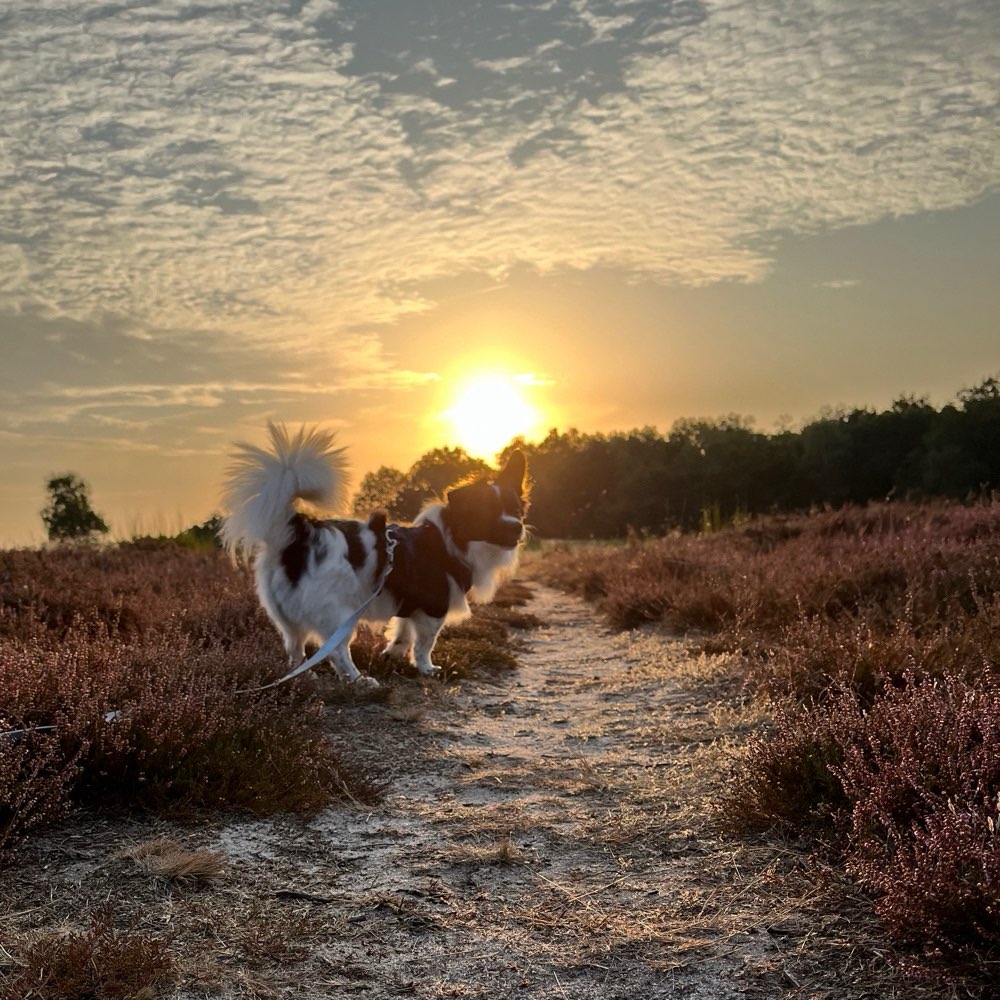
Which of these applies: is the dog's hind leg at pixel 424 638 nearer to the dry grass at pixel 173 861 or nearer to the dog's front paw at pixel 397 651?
the dog's front paw at pixel 397 651

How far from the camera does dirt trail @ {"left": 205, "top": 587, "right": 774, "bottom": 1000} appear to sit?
275 cm

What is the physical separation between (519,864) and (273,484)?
3.17m

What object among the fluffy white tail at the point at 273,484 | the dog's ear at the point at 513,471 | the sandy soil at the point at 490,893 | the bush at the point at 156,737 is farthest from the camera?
the dog's ear at the point at 513,471

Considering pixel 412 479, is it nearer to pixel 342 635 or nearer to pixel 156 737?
pixel 342 635

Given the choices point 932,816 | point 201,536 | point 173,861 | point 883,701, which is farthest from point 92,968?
point 201,536

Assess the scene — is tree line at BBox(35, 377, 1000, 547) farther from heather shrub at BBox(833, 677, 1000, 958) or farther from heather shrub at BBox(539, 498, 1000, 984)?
heather shrub at BBox(833, 677, 1000, 958)

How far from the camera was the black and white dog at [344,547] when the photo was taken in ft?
19.6

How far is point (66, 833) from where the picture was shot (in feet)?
12.0

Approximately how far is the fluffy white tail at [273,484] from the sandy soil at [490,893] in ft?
5.36

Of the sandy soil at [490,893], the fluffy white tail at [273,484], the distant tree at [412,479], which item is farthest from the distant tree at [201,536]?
the sandy soil at [490,893]

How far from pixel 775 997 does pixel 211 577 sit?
869 cm

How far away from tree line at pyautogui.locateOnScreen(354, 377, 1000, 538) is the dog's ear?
913 inches

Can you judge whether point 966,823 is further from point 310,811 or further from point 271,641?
point 271,641

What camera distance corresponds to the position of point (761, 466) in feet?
137
